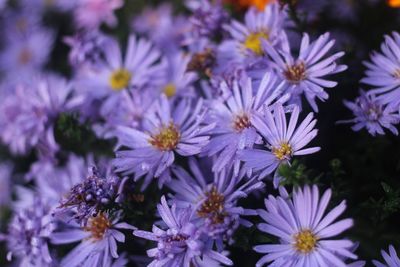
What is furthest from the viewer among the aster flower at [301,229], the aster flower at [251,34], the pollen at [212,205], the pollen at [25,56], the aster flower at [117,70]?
the pollen at [25,56]

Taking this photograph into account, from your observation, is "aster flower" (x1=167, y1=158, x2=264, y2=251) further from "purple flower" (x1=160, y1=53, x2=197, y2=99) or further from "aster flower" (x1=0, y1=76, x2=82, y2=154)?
"aster flower" (x1=0, y1=76, x2=82, y2=154)

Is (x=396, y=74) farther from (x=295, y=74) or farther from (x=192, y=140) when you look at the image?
(x=192, y=140)

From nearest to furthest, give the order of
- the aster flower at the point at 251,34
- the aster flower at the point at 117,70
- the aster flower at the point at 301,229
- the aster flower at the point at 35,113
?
the aster flower at the point at 301,229 → the aster flower at the point at 251,34 → the aster flower at the point at 35,113 → the aster flower at the point at 117,70

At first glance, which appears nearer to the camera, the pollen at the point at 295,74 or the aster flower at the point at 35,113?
the pollen at the point at 295,74

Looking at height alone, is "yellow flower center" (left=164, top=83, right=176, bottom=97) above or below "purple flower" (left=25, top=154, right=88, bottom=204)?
above

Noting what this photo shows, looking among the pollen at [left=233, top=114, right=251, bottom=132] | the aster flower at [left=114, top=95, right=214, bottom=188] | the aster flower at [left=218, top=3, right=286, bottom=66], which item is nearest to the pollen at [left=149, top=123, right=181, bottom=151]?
the aster flower at [left=114, top=95, right=214, bottom=188]

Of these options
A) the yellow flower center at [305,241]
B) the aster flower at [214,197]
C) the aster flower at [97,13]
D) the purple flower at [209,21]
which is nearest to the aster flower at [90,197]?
the aster flower at [214,197]

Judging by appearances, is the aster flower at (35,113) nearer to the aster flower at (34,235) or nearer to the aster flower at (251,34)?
the aster flower at (34,235)

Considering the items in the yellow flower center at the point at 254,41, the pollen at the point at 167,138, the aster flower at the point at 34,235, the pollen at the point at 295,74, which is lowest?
the aster flower at the point at 34,235

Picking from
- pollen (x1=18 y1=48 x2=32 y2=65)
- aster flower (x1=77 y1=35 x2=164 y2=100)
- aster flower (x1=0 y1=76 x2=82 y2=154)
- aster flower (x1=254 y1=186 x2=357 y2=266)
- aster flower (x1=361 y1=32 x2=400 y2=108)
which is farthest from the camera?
pollen (x1=18 y1=48 x2=32 y2=65)
